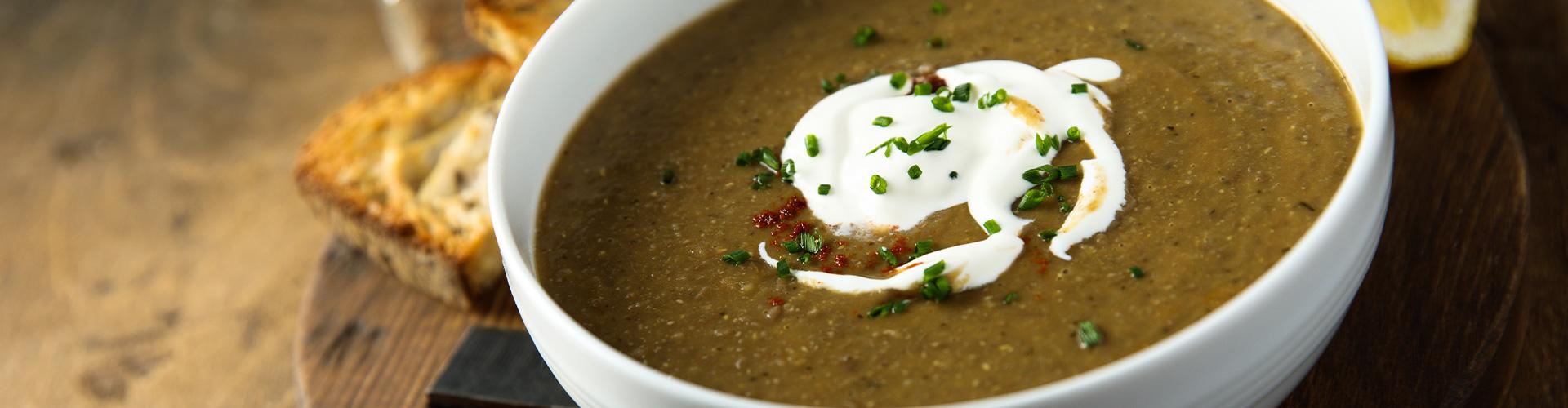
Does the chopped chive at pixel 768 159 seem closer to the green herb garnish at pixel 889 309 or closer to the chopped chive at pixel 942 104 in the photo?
the chopped chive at pixel 942 104

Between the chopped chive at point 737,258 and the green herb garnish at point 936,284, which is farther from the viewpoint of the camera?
the chopped chive at point 737,258

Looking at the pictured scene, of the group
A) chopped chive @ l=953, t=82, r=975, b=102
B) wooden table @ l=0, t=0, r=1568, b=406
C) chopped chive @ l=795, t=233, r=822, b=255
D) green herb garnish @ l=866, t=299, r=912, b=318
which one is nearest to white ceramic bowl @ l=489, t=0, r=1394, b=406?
green herb garnish @ l=866, t=299, r=912, b=318

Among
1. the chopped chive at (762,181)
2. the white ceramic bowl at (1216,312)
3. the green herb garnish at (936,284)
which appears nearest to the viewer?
the white ceramic bowl at (1216,312)

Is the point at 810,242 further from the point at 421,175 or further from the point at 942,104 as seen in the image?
the point at 421,175

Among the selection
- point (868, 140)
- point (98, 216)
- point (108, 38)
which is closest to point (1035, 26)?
point (868, 140)

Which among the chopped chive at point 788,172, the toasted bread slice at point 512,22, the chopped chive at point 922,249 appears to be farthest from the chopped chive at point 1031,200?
the toasted bread slice at point 512,22

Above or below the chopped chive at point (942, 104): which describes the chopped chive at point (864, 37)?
below

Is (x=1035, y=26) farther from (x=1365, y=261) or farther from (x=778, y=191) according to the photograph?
(x=1365, y=261)

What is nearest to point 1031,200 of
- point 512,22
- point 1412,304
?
point 1412,304
